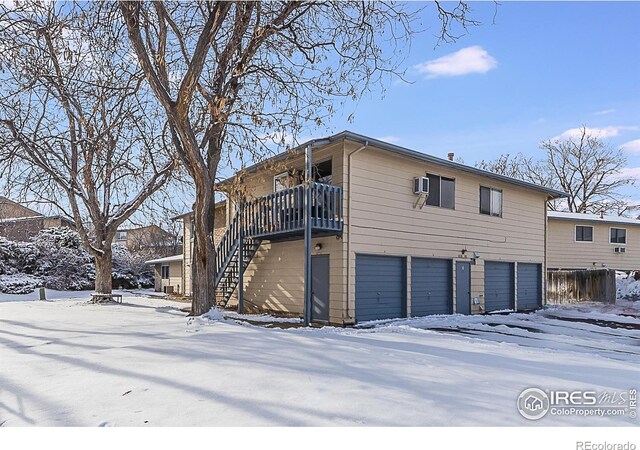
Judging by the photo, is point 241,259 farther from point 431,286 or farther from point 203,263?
point 431,286

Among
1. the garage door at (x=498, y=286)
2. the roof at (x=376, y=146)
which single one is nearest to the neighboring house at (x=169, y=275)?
the roof at (x=376, y=146)

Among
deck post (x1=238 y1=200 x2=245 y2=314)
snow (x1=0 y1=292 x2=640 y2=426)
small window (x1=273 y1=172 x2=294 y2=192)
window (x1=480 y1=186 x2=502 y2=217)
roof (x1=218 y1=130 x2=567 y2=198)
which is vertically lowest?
snow (x1=0 y1=292 x2=640 y2=426)

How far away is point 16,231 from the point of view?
28.4 m

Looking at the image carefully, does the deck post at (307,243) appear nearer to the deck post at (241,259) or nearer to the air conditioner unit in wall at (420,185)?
the deck post at (241,259)

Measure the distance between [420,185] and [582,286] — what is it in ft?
34.0

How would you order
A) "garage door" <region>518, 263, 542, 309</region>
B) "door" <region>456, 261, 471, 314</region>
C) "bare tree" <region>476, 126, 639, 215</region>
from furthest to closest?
1. "bare tree" <region>476, 126, 639, 215</region>
2. "garage door" <region>518, 263, 542, 309</region>
3. "door" <region>456, 261, 471, 314</region>

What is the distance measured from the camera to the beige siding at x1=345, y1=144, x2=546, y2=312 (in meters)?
11.5

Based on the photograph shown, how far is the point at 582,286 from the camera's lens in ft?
60.0

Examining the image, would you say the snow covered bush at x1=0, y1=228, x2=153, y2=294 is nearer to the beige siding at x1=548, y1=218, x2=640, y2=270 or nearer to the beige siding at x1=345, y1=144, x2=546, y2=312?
the beige siding at x1=345, y1=144, x2=546, y2=312

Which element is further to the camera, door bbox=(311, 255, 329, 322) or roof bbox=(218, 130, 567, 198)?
door bbox=(311, 255, 329, 322)

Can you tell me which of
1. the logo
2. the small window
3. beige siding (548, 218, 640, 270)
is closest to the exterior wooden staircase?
the small window

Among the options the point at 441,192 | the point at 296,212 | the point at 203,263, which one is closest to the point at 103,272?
the point at 203,263

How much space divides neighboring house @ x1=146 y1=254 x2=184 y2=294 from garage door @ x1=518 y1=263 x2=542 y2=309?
52.2 ft
